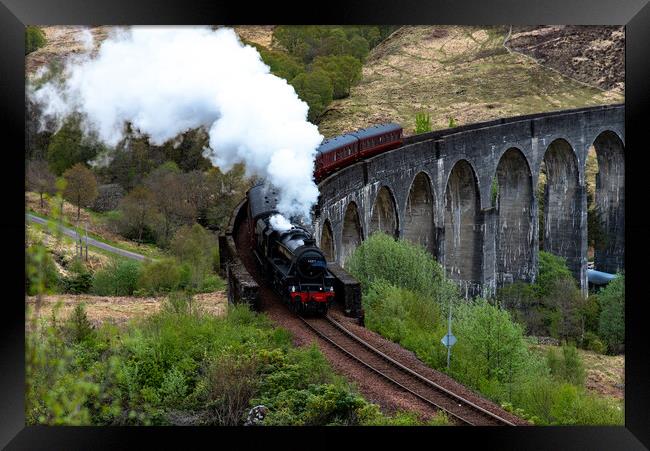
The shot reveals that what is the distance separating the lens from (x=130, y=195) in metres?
24.7

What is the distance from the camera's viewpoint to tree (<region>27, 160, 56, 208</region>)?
61.9 feet

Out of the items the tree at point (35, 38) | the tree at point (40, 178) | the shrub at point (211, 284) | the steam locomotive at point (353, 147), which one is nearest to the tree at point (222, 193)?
the steam locomotive at point (353, 147)

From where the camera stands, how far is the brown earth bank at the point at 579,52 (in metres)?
43.4

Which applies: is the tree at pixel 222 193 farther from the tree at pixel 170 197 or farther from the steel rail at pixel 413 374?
the steel rail at pixel 413 374

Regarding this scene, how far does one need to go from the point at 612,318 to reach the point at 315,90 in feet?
42.0

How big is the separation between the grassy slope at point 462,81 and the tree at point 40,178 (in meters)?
20.5

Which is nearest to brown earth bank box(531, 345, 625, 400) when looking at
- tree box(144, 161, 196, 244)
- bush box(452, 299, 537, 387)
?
bush box(452, 299, 537, 387)

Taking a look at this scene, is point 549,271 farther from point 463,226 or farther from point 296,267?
point 296,267

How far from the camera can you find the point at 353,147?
25.2 metres

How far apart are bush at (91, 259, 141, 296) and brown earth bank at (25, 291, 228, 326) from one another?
425 mm

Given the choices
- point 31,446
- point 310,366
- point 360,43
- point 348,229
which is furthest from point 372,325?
point 360,43

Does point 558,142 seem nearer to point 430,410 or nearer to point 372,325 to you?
point 372,325

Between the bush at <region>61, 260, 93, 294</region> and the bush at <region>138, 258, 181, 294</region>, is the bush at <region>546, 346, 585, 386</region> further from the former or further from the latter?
the bush at <region>61, 260, 93, 294</region>
